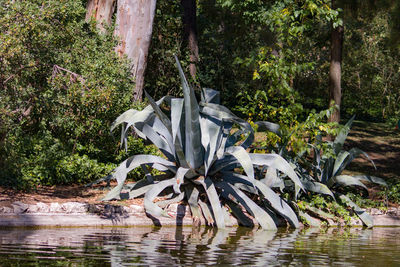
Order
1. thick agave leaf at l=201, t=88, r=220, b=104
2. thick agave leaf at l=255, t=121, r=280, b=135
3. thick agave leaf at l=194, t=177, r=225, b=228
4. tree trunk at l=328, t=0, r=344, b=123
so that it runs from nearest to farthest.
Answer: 1. thick agave leaf at l=194, t=177, r=225, b=228
2. thick agave leaf at l=201, t=88, r=220, b=104
3. thick agave leaf at l=255, t=121, r=280, b=135
4. tree trunk at l=328, t=0, r=344, b=123

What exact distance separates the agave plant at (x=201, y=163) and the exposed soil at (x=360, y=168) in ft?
2.14

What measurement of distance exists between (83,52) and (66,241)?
480cm

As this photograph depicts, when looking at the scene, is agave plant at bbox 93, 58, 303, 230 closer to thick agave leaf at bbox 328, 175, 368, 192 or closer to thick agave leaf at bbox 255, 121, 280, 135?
thick agave leaf at bbox 255, 121, 280, 135

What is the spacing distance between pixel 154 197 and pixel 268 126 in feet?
7.95

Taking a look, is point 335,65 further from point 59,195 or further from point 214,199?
point 59,195

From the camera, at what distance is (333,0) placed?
16.3 m

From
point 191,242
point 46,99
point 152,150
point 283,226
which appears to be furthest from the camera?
point 152,150

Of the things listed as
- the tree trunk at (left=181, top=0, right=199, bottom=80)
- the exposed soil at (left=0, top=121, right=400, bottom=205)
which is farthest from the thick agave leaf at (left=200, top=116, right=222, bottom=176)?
the tree trunk at (left=181, top=0, right=199, bottom=80)

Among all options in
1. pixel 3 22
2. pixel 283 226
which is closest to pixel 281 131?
pixel 283 226

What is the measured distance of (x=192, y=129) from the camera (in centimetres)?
880

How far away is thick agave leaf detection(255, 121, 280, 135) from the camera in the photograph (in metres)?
9.81

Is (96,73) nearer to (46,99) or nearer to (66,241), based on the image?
(46,99)

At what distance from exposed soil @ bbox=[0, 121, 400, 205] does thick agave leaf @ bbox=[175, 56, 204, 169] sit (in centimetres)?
105

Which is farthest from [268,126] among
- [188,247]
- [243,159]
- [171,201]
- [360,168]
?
[360,168]
